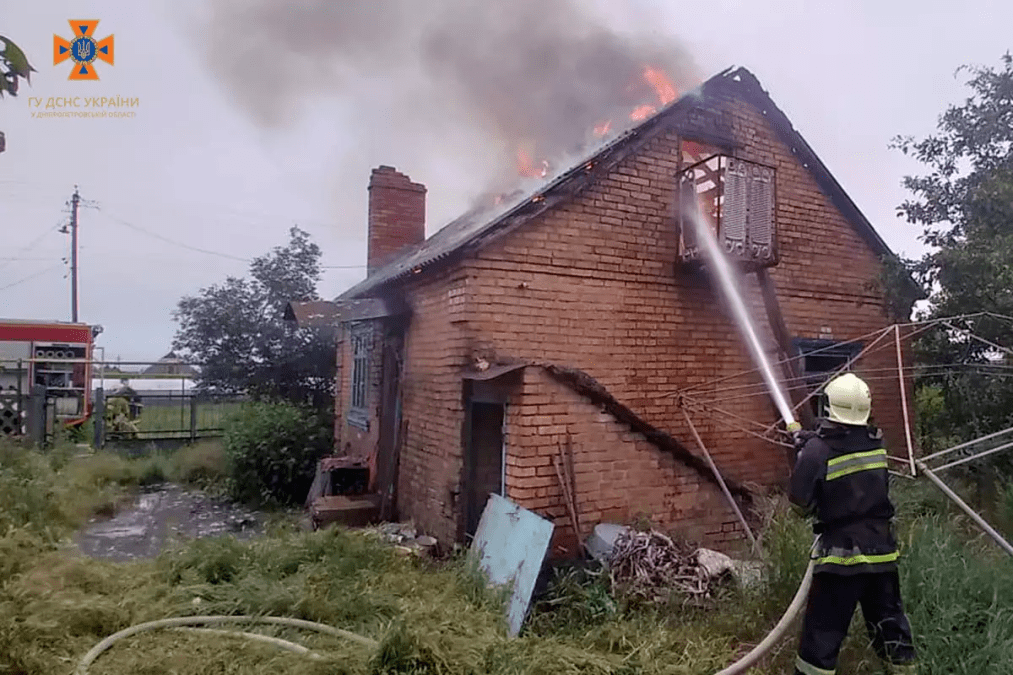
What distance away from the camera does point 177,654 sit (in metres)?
4.14

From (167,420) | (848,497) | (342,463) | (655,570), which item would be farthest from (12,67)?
(167,420)

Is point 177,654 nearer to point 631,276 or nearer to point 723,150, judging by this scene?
point 631,276

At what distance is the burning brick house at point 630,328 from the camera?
650 cm

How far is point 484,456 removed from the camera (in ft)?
25.5

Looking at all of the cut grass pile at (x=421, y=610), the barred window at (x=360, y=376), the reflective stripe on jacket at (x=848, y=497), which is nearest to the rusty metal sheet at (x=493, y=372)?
the cut grass pile at (x=421, y=610)

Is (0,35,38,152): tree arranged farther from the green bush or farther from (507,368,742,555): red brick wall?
the green bush

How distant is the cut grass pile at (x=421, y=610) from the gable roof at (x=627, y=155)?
331 cm

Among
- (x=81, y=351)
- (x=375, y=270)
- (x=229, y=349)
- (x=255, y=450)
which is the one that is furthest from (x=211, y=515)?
(x=81, y=351)

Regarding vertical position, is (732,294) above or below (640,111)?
below

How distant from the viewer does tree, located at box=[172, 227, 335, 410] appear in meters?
14.9

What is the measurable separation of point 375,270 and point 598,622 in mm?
8085

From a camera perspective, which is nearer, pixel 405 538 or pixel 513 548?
pixel 513 548

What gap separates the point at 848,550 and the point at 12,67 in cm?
474

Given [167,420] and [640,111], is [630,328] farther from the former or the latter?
[167,420]
